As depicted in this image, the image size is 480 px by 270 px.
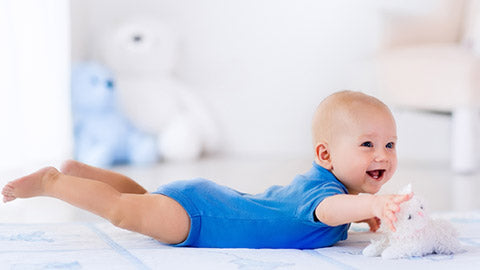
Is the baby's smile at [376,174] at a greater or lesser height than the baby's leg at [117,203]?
greater

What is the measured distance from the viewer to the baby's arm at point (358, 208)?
0.84 metres

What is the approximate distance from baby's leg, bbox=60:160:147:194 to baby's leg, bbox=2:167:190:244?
11 cm

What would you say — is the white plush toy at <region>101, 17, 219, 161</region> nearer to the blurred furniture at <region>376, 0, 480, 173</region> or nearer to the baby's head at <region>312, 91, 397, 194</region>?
the blurred furniture at <region>376, 0, 480, 173</region>

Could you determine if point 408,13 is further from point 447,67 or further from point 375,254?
point 375,254

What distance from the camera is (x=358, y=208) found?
892mm

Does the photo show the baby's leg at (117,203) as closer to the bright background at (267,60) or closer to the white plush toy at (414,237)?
the white plush toy at (414,237)

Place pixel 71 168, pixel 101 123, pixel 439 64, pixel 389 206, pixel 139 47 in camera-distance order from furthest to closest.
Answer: pixel 139 47, pixel 101 123, pixel 439 64, pixel 71 168, pixel 389 206

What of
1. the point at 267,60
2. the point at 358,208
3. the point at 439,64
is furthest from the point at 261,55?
the point at 358,208

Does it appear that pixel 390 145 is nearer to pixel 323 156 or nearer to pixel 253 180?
pixel 323 156

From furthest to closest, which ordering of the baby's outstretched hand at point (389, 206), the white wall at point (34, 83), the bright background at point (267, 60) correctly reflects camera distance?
1. the bright background at point (267, 60)
2. the white wall at point (34, 83)
3. the baby's outstretched hand at point (389, 206)

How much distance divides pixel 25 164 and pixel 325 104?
135 cm

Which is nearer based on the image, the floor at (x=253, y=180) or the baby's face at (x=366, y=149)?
the baby's face at (x=366, y=149)

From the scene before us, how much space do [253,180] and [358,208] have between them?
1.40 meters

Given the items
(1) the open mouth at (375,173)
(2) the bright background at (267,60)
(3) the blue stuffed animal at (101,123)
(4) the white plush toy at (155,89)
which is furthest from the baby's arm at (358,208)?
(2) the bright background at (267,60)
